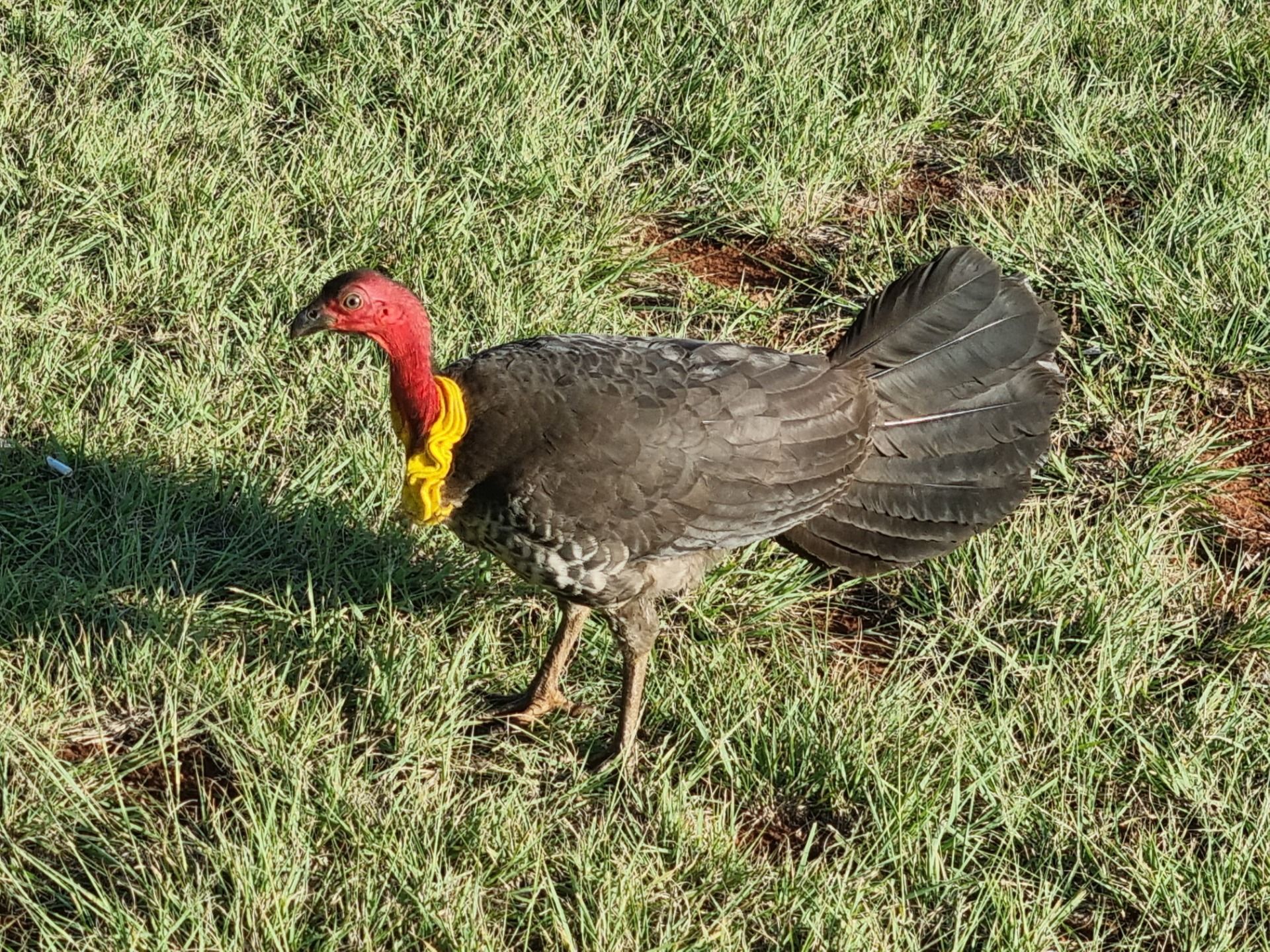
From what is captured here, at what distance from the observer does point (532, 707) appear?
4.28 m

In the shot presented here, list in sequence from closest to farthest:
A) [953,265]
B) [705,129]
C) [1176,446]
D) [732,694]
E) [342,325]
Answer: [342,325] < [732,694] < [953,265] < [1176,446] < [705,129]

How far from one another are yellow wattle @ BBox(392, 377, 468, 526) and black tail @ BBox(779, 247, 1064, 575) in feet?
3.56

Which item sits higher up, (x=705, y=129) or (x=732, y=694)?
(x=705, y=129)

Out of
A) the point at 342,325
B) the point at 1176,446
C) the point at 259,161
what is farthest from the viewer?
the point at 259,161

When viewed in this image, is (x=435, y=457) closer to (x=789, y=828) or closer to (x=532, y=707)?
(x=532, y=707)

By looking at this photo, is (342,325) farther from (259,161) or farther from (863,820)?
(259,161)

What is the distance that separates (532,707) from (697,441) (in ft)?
3.04

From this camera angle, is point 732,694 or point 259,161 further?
point 259,161

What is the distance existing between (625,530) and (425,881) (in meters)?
1.04

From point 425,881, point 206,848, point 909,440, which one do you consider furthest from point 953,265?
point 206,848

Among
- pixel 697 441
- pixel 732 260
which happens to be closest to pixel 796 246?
pixel 732 260

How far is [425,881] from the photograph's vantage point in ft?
11.7

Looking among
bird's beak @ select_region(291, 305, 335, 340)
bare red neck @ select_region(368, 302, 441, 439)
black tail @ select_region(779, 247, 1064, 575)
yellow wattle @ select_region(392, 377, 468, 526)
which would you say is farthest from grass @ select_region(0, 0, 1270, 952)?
bird's beak @ select_region(291, 305, 335, 340)

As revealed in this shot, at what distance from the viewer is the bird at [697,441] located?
3930 millimetres
